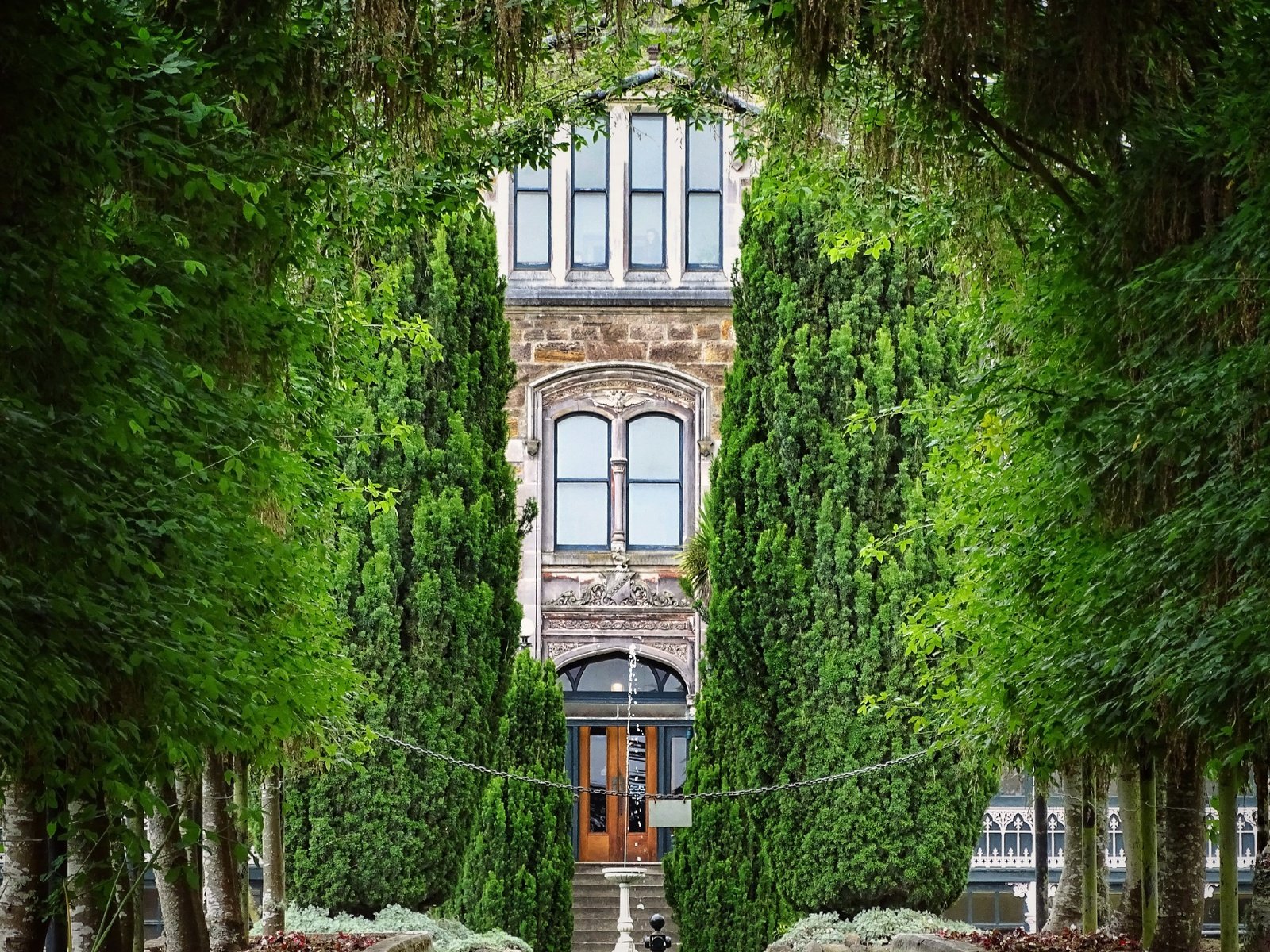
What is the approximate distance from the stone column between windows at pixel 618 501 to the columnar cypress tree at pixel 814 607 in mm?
6292

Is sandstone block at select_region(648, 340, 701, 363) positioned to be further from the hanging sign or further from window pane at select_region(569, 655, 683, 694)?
the hanging sign

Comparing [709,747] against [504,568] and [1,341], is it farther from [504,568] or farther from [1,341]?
[1,341]

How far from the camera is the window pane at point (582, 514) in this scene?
84.5ft

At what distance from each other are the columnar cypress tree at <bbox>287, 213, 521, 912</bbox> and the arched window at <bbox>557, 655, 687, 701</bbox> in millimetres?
6629

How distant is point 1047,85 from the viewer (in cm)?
859

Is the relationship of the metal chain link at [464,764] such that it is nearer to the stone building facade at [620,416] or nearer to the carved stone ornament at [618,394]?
the stone building facade at [620,416]

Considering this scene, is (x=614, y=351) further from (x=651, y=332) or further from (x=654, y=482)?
→ (x=654, y=482)

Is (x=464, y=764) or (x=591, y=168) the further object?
(x=591, y=168)

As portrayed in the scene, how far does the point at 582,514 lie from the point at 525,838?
7486 mm

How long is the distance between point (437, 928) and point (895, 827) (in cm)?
446

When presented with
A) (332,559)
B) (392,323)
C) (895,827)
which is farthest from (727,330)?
(332,559)

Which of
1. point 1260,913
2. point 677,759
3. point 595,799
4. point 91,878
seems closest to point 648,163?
point 677,759

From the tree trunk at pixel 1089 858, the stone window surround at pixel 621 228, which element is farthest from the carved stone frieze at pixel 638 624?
the tree trunk at pixel 1089 858

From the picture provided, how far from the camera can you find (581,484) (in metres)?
25.9
